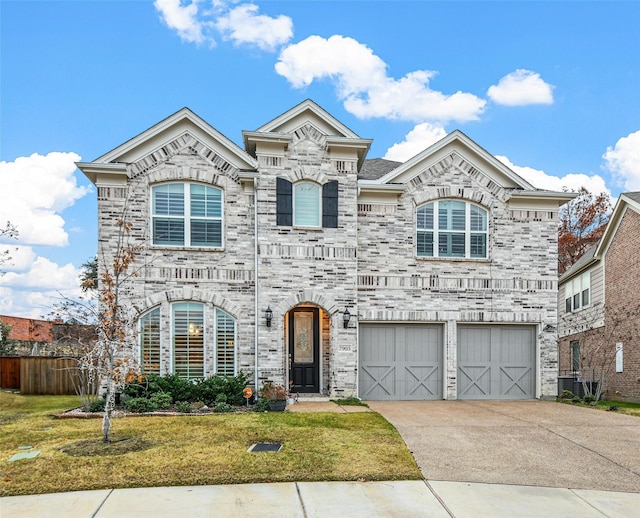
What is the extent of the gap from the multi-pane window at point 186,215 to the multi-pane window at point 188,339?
1.70m

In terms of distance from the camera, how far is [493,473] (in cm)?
610

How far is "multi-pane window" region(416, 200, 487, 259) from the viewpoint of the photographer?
13.5m

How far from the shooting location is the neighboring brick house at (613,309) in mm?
16859

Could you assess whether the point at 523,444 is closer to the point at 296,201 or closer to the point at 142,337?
the point at 296,201

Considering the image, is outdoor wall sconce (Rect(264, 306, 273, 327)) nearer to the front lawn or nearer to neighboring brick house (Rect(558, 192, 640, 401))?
the front lawn

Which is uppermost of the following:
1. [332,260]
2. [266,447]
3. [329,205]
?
[329,205]

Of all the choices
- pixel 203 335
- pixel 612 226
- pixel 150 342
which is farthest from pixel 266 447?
pixel 612 226

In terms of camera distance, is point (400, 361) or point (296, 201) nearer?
point (296, 201)

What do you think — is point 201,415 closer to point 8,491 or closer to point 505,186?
point 8,491

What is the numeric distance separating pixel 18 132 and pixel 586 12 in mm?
15882

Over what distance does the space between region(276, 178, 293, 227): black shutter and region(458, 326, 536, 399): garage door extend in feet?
19.1

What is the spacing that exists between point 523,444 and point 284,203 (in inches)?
307

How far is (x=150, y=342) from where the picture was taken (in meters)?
12.0

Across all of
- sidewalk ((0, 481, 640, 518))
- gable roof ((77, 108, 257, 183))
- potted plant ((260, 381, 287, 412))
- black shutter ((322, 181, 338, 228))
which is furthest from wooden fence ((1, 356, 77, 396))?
sidewalk ((0, 481, 640, 518))
